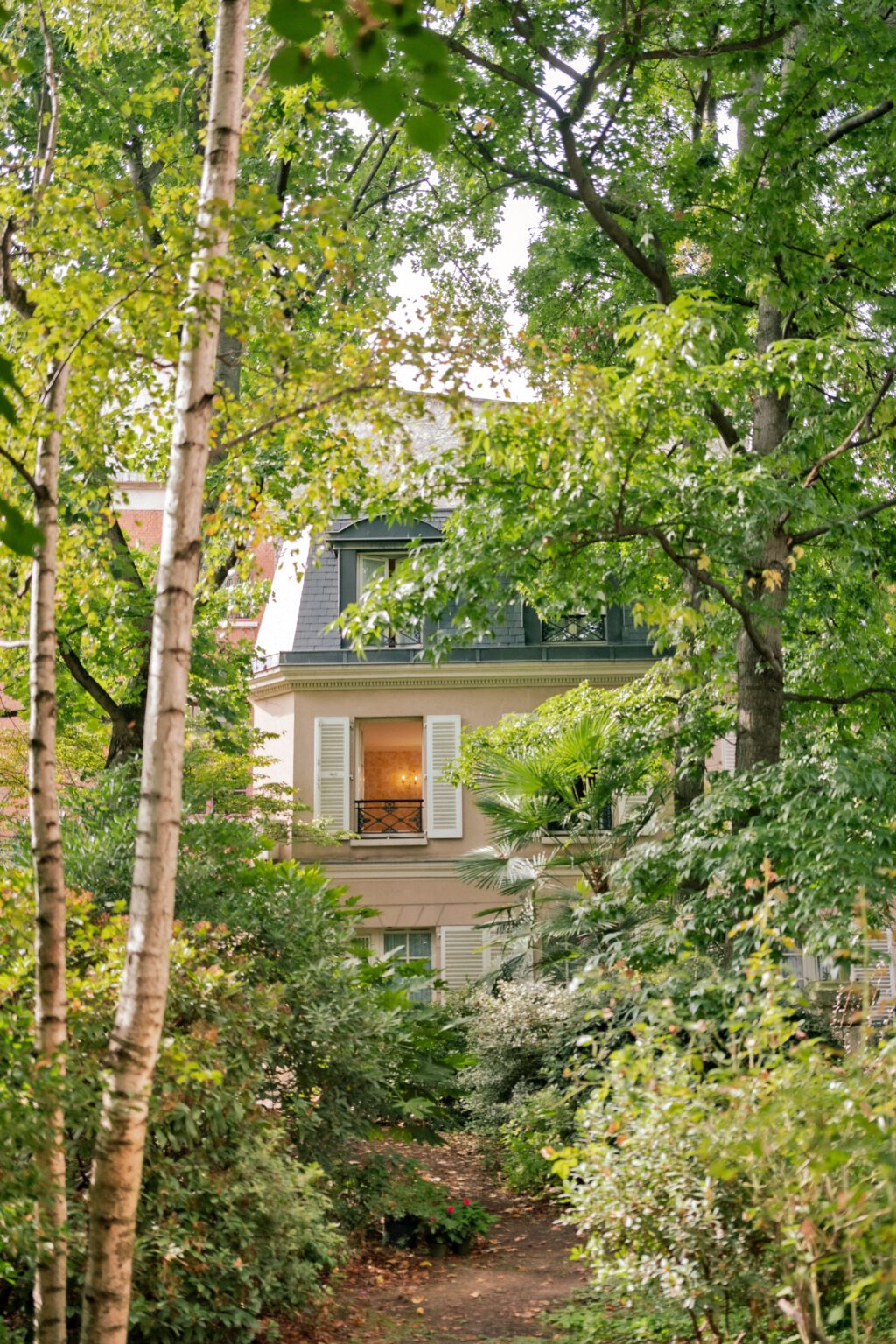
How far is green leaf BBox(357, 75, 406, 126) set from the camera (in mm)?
1906

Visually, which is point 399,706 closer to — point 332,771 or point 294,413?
point 332,771

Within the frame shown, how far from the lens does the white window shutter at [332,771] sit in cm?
2008

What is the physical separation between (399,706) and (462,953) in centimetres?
400

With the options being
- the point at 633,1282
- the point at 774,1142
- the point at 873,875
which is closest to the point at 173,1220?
the point at 633,1282

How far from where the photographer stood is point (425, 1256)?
8703 millimetres

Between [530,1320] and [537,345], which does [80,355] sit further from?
[530,1320]

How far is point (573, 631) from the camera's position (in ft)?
68.7

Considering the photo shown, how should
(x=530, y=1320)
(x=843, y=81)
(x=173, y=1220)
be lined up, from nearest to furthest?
(x=173, y=1220)
(x=530, y=1320)
(x=843, y=81)

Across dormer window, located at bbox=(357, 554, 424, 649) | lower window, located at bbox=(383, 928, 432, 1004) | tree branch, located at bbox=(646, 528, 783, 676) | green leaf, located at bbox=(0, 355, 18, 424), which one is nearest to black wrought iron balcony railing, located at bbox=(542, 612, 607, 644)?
dormer window, located at bbox=(357, 554, 424, 649)

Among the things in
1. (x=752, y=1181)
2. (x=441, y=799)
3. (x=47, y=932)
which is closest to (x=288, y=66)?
(x=47, y=932)

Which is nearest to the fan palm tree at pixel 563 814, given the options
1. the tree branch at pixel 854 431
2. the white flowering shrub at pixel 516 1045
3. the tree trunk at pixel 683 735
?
the tree trunk at pixel 683 735

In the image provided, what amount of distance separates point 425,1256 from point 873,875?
3934 mm

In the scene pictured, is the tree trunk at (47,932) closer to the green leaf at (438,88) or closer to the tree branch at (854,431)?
the green leaf at (438,88)

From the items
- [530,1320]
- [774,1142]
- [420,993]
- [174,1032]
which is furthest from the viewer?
[420,993]
